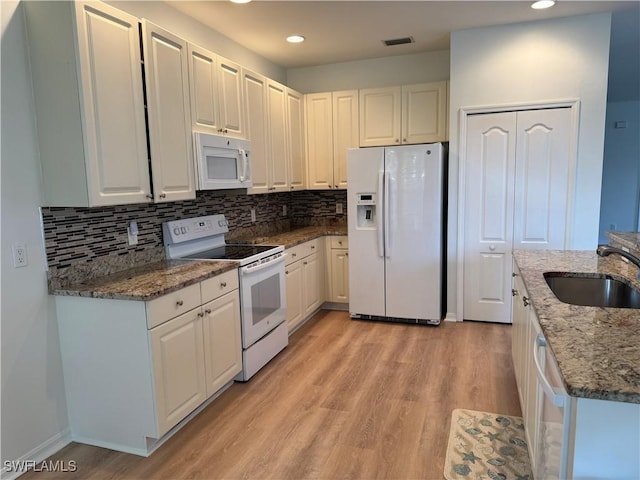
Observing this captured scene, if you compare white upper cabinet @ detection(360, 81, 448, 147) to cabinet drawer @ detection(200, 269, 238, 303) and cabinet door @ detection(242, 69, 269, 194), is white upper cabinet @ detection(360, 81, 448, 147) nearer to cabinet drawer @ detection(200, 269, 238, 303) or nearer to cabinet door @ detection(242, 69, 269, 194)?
cabinet door @ detection(242, 69, 269, 194)

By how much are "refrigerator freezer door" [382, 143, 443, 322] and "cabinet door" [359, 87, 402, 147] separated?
0.64m

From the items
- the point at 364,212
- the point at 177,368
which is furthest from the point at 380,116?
the point at 177,368

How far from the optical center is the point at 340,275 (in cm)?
442

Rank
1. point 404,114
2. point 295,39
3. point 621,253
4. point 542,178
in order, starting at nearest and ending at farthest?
point 621,253, point 542,178, point 295,39, point 404,114

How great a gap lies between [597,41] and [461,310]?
8.32 feet

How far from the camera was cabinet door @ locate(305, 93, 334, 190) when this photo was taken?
14.8 ft

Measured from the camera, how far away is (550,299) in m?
1.72

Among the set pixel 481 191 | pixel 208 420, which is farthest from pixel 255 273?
pixel 481 191

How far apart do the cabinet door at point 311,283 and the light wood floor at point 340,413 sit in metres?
0.42

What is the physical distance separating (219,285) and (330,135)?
8.20 ft

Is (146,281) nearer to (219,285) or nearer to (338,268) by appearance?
(219,285)

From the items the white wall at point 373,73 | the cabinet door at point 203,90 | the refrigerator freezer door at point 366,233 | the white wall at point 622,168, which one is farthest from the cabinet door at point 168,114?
the white wall at point 622,168

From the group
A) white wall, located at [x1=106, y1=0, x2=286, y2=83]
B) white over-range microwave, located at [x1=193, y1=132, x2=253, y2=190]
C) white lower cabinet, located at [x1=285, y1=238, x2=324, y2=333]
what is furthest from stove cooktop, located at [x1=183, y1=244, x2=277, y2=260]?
white wall, located at [x1=106, y1=0, x2=286, y2=83]

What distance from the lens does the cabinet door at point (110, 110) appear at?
2.06m
